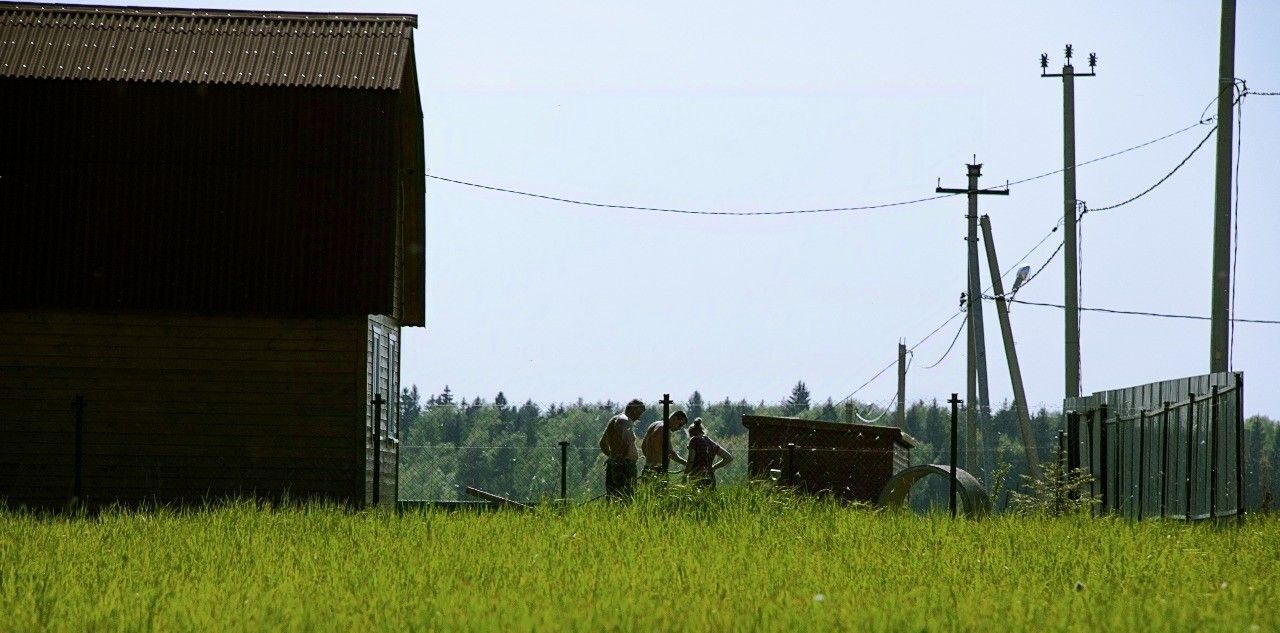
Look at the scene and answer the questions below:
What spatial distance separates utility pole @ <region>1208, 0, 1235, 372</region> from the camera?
19.0m

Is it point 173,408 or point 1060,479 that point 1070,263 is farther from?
point 173,408

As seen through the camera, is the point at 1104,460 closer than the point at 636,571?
No

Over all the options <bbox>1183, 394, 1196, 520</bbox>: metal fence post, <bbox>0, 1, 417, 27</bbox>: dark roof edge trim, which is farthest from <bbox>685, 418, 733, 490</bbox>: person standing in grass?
<bbox>0, 1, 417, 27</bbox>: dark roof edge trim

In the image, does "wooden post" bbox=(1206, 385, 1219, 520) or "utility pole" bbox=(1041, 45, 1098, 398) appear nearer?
"wooden post" bbox=(1206, 385, 1219, 520)

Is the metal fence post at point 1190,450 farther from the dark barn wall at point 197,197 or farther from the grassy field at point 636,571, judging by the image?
the dark barn wall at point 197,197

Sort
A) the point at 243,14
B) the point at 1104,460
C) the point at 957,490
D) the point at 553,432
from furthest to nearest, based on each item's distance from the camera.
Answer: the point at 553,432, the point at 243,14, the point at 1104,460, the point at 957,490

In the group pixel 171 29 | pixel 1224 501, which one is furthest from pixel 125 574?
pixel 171 29

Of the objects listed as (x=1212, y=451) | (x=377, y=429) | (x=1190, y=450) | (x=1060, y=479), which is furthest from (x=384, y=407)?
(x=1212, y=451)

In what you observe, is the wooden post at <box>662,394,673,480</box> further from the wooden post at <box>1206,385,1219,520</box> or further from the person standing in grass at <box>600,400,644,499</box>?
the wooden post at <box>1206,385,1219,520</box>

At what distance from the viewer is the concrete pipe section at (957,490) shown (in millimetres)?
17891

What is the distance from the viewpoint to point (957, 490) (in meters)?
19.0

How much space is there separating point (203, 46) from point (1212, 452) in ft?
45.7

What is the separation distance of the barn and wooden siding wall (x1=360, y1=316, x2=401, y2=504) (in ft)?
0.27

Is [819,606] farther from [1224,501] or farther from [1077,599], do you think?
[1224,501]
